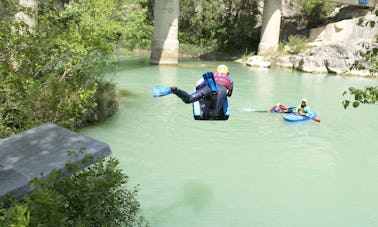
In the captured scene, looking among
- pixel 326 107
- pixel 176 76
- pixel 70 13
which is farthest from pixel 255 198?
pixel 176 76

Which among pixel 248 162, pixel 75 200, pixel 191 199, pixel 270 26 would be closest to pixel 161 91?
pixel 191 199

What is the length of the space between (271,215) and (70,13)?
7.46 m

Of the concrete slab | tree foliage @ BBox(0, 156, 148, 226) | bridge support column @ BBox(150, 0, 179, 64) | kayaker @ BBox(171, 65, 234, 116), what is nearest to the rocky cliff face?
bridge support column @ BBox(150, 0, 179, 64)

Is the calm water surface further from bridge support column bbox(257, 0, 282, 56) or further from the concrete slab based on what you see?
bridge support column bbox(257, 0, 282, 56)

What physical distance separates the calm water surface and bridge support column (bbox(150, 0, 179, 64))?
9532 mm

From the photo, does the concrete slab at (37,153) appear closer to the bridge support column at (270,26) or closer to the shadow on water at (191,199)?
the shadow on water at (191,199)

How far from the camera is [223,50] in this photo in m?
32.6

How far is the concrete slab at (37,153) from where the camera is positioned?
3.59 metres

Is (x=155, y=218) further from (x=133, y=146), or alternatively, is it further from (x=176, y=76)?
(x=176, y=76)

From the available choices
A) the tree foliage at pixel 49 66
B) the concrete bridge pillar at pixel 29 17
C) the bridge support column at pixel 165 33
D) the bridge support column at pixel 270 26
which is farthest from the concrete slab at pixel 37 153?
the bridge support column at pixel 270 26

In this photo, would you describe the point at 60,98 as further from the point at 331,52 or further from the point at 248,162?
the point at 331,52

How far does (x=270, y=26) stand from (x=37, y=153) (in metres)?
26.2

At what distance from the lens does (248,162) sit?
9.15 meters

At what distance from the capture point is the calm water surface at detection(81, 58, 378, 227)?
267 inches
